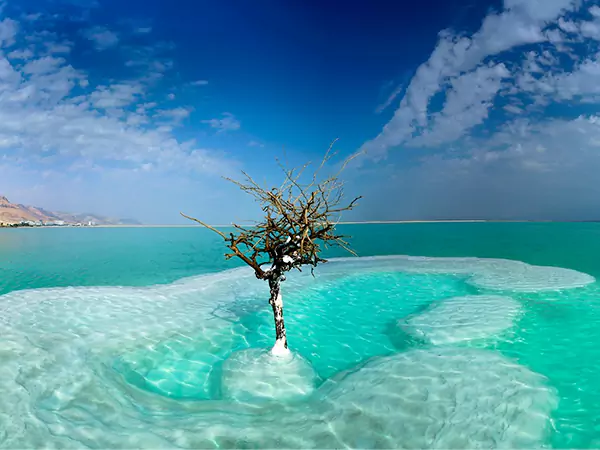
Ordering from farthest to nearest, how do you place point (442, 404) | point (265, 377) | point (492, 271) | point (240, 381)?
1. point (492, 271)
2. point (265, 377)
3. point (240, 381)
4. point (442, 404)

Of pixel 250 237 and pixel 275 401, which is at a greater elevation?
pixel 250 237

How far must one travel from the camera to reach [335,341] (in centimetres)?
927

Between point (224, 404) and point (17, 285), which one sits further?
point (17, 285)

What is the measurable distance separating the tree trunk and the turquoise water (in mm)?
308

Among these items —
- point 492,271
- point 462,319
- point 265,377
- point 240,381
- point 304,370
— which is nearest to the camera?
point 240,381

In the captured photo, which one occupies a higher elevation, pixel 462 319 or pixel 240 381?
pixel 462 319

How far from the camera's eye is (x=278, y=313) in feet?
25.2

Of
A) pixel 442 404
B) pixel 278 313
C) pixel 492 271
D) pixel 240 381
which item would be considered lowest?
pixel 240 381

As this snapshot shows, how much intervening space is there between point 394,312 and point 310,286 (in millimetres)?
5743

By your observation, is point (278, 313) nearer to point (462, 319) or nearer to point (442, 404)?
point (442, 404)

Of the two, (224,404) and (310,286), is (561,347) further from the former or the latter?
(310,286)

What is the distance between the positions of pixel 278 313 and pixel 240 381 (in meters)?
1.67

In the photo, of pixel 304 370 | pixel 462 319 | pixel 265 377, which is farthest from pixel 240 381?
pixel 462 319

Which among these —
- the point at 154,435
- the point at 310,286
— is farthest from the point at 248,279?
the point at 154,435
